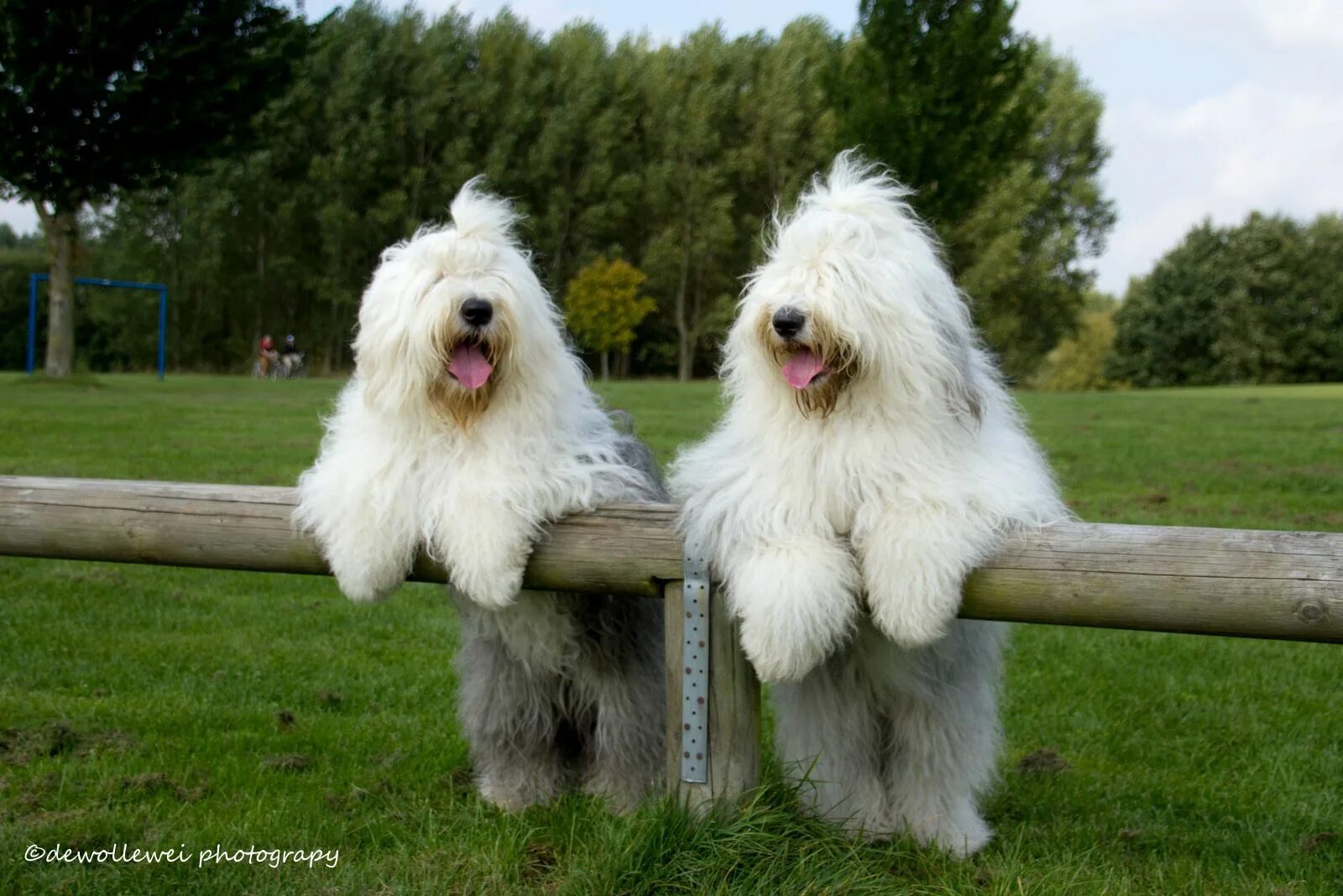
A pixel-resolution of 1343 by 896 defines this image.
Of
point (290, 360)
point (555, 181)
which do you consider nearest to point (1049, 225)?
point (555, 181)

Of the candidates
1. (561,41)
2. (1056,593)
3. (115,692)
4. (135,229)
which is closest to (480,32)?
(561,41)

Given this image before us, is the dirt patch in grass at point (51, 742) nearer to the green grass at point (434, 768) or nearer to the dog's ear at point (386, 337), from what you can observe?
the green grass at point (434, 768)

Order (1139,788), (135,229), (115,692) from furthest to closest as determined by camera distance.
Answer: (135,229), (115,692), (1139,788)

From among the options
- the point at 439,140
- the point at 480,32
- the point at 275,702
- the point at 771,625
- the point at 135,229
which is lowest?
the point at 275,702

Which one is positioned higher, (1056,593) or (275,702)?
(1056,593)

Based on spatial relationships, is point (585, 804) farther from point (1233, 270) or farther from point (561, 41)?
point (1233, 270)

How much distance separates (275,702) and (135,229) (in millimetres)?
30137

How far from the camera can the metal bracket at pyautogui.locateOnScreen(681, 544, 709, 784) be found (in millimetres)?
2928

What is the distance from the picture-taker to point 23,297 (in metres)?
34.0

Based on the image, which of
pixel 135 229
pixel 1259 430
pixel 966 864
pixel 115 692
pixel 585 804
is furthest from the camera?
pixel 135 229

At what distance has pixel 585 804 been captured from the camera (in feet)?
11.8

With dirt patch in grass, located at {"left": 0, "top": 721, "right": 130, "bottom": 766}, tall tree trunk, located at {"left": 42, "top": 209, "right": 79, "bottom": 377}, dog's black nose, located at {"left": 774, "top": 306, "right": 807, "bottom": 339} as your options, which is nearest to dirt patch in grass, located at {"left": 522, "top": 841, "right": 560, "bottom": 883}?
dog's black nose, located at {"left": 774, "top": 306, "right": 807, "bottom": 339}

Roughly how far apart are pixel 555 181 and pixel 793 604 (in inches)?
1208

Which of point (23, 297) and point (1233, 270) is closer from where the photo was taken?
point (23, 297)
